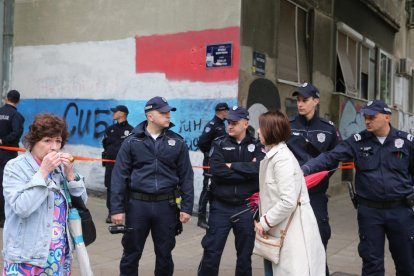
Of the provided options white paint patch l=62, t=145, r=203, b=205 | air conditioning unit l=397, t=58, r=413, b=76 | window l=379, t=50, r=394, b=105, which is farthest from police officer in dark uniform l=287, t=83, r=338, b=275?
air conditioning unit l=397, t=58, r=413, b=76

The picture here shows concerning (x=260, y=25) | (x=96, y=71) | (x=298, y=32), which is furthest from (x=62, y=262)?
(x=298, y=32)

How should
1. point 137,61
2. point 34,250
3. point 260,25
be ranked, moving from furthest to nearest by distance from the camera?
point 137,61 < point 260,25 < point 34,250

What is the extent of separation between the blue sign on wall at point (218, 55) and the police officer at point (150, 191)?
434 cm

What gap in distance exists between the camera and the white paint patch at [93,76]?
370 inches

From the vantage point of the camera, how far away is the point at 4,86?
11594mm

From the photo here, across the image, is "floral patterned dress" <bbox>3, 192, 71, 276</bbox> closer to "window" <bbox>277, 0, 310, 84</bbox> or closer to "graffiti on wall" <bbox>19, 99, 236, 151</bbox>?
"graffiti on wall" <bbox>19, 99, 236, 151</bbox>

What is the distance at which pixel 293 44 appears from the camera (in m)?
10.8

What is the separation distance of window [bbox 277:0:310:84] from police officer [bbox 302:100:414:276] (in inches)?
227

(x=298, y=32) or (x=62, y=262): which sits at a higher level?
(x=298, y=32)

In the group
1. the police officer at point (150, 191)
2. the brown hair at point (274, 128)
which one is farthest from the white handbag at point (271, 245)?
the police officer at point (150, 191)

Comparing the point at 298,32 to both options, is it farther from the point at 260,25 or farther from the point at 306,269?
the point at 306,269

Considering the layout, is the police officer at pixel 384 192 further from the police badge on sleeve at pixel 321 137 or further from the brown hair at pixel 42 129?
the brown hair at pixel 42 129

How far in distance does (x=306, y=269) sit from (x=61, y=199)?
6.06 ft

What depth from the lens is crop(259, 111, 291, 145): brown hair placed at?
393cm
